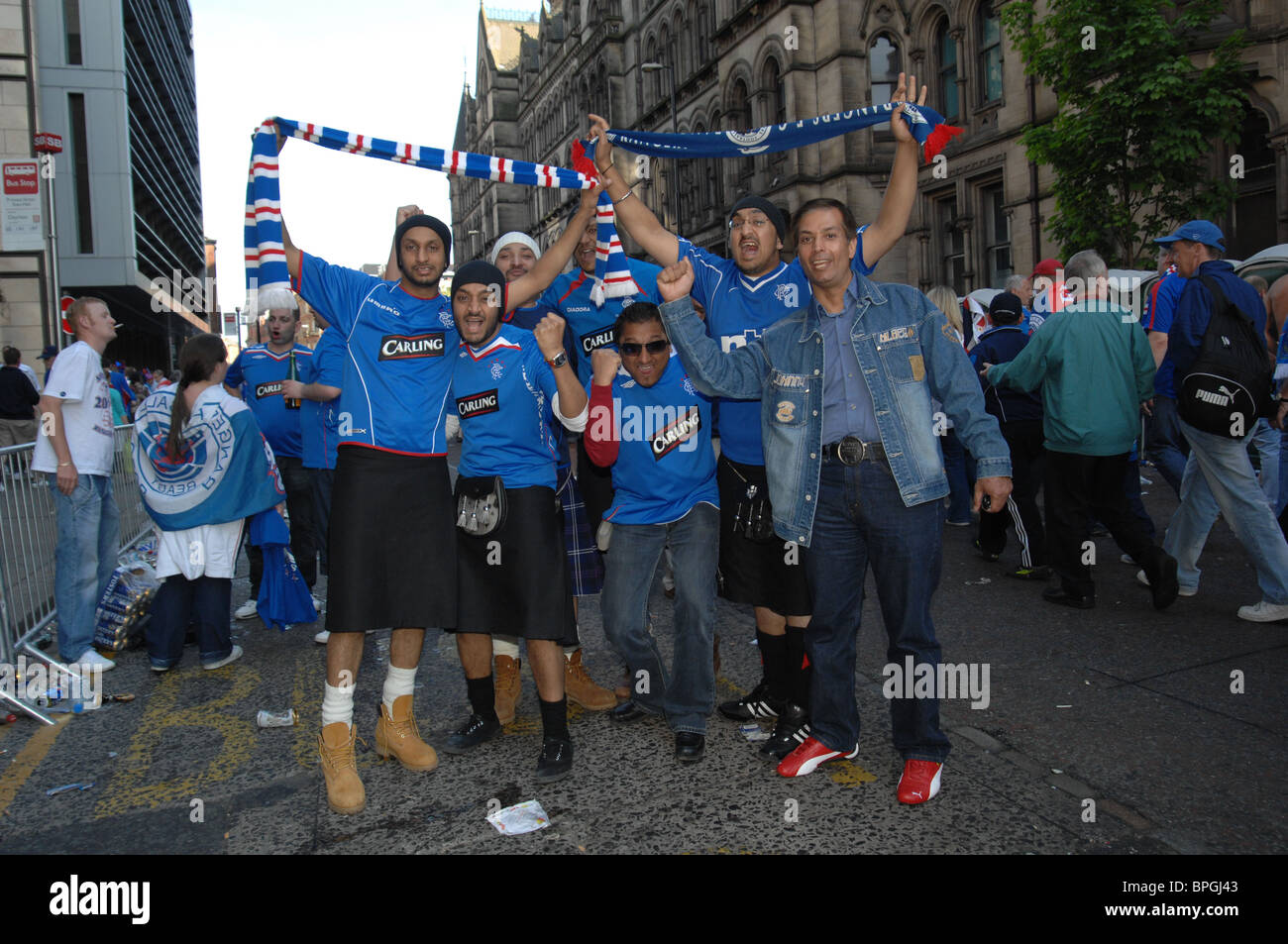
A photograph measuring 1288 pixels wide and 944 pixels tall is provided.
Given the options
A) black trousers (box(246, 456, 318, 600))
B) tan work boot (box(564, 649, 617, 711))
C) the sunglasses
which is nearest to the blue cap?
the sunglasses

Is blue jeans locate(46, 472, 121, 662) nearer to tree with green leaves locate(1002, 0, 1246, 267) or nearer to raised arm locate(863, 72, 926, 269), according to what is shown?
raised arm locate(863, 72, 926, 269)

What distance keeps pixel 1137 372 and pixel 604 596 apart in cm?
412

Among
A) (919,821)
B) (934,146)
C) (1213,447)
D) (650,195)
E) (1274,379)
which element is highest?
(650,195)

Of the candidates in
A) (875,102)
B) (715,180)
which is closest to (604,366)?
(875,102)

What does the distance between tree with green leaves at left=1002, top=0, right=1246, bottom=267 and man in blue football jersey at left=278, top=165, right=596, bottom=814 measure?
13024 mm

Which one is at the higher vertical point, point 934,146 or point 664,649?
point 934,146

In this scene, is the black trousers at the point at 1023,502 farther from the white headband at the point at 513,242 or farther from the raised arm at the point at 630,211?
the raised arm at the point at 630,211

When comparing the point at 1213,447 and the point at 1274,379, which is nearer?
the point at 1213,447

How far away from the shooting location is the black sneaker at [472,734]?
420 centimetres

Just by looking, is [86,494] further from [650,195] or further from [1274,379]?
[650,195]

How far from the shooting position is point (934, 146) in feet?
13.3
